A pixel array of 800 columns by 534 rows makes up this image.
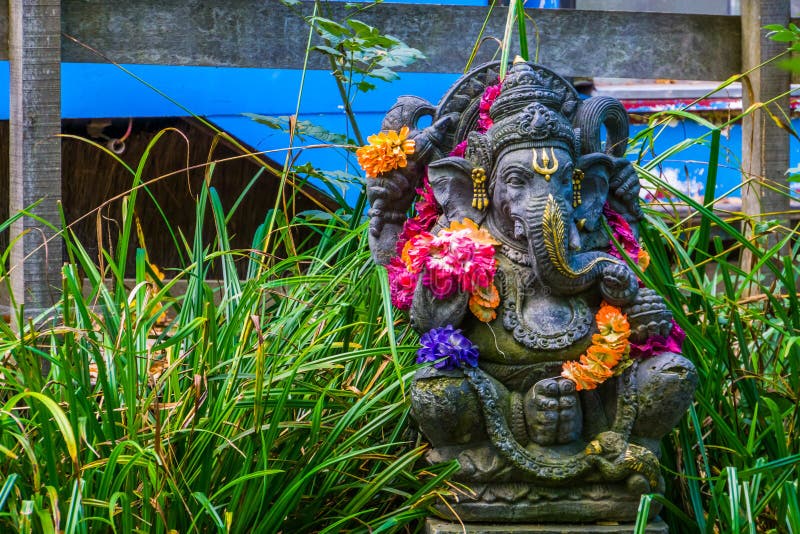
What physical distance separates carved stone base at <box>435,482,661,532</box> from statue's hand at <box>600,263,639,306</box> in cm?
44

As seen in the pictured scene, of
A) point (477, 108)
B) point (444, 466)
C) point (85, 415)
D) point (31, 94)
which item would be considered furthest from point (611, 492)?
point (31, 94)

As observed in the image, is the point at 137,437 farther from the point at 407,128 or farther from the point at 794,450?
the point at 794,450

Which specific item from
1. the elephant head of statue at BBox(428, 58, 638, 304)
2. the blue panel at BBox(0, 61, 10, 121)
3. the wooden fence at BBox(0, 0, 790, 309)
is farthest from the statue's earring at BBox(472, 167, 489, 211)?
the blue panel at BBox(0, 61, 10, 121)

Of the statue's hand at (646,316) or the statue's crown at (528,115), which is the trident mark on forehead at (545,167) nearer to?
the statue's crown at (528,115)

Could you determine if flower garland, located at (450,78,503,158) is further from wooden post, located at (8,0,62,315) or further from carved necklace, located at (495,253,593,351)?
wooden post, located at (8,0,62,315)

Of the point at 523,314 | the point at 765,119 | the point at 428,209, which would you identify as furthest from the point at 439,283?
the point at 765,119

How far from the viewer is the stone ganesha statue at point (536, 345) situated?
97.1 inches

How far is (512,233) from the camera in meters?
2.56

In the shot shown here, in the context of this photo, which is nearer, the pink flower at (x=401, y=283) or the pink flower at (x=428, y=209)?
the pink flower at (x=401, y=283)

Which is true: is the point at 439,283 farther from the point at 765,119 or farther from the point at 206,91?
the point at 206,91

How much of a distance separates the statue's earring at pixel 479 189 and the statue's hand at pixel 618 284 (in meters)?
0.33

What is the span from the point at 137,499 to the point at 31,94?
5.71 ft

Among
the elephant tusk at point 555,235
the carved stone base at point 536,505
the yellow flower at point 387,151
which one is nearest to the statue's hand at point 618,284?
the elephant tusk at point 555,235

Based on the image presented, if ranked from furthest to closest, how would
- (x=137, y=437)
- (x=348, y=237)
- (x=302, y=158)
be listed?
(x=302, y=158) < (x=348, y=237) < (x=137, y=437)
